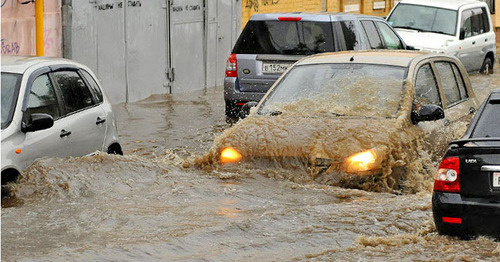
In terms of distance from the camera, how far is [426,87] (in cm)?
1038

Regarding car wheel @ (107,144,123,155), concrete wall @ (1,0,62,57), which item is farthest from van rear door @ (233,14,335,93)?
car wheel @ (107,144,123,155)

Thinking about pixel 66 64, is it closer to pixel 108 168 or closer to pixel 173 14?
pixel 108 168

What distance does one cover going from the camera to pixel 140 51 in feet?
64.4

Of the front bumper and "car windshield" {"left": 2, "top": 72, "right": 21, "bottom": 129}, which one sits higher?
"car windshield" {"left": 2, "top": 72, "right": 21, "bottom": 129}

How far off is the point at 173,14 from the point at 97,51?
326 cm

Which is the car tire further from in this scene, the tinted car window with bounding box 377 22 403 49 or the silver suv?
the tinted car window with bounding box 377 22 403 49

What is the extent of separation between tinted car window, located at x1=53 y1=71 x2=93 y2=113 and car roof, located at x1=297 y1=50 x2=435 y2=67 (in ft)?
7.58

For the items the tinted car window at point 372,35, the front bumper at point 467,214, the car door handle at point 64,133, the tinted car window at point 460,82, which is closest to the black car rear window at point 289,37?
the tinted car window at point 372,35

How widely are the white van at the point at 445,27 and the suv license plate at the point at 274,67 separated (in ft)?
27.6

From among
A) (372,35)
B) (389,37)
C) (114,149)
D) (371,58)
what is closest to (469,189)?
(371,58)

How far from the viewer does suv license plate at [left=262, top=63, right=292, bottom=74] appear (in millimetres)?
15305

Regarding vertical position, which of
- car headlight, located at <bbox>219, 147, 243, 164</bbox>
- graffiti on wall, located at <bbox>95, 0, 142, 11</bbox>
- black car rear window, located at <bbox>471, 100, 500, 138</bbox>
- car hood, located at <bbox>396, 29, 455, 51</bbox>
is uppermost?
graffiti on wall, located at <bbox>95, 0, 142, 11</bbox>

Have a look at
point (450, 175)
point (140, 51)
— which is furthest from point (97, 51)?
point (450, 175)

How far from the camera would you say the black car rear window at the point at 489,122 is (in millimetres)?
6985
